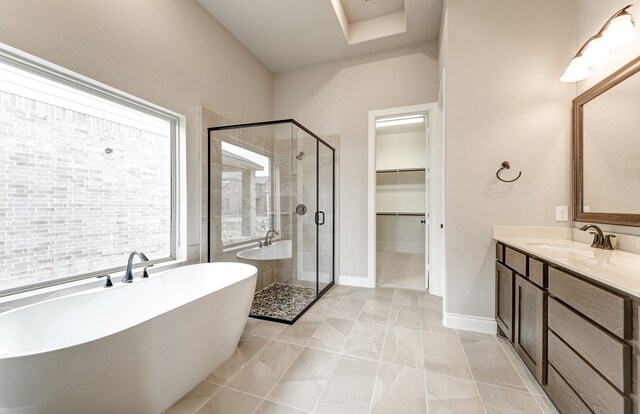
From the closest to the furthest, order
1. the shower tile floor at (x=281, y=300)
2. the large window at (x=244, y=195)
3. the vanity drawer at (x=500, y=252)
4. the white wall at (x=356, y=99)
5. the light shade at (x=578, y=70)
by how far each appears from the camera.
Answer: the light shade at (x=578, y=70)
the vanity drawer at (x=500, y=252)
the shower tile floor at (x=281, y=300)
the large window at (x=244, y=195)
the white wall at (x=356, y=99)

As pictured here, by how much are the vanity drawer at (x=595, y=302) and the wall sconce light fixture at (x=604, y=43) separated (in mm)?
1433

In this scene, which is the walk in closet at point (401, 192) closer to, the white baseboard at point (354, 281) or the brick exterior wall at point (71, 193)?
the white baseboard at point (354, 281)

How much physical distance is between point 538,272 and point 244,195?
254cm

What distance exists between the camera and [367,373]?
1.64 meters

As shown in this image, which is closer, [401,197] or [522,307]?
[522,307]

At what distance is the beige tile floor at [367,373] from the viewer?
1379mm

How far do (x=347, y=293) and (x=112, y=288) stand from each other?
7.55 feet

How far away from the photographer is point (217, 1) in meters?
2.46

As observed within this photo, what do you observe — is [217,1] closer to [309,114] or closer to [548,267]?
[309,114]

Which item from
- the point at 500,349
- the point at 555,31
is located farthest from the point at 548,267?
the point at 555,31

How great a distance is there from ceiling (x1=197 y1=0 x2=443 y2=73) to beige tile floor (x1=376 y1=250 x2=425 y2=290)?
122 inches

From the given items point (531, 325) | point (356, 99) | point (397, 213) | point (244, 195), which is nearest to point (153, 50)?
point (244, 195)

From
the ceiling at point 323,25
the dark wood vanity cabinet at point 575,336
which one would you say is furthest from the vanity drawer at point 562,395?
the ceiling at point 323,25

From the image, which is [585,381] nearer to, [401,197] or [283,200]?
[283,200]
